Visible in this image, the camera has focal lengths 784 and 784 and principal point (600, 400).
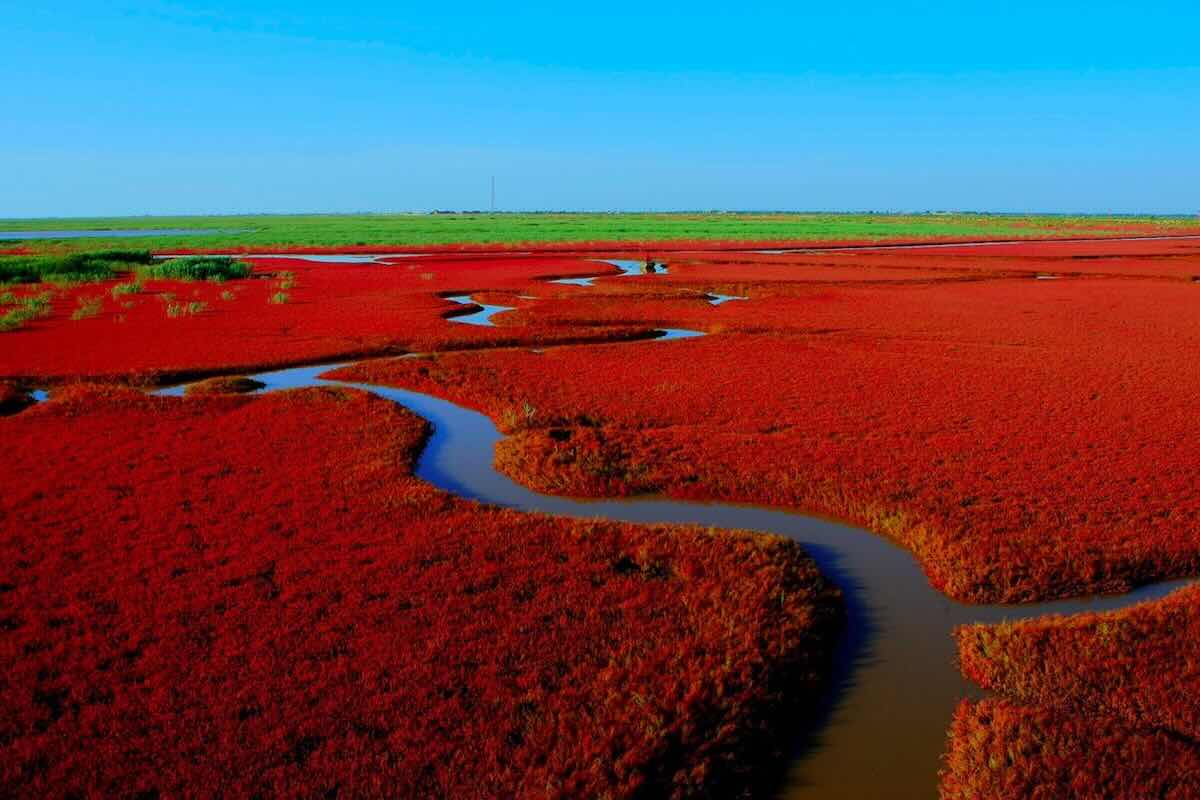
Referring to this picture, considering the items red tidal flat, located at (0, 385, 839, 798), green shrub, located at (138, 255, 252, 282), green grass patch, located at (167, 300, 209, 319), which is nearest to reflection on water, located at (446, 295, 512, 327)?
green grass patch, located at (167, 300, 209, 319)

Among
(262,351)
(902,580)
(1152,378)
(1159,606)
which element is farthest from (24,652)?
(1152,378)

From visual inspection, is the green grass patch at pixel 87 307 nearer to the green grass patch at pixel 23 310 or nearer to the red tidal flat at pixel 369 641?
the green grass patch at pixel 23 310

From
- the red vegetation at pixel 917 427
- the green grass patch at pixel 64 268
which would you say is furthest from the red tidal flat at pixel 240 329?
the green grass patch at pixel 64 268

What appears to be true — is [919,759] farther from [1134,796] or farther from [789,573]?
[789,573]

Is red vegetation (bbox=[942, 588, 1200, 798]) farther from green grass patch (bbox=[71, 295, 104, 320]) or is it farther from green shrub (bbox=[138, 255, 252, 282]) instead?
green shrub (bbox=[138, 255, 252, 282])

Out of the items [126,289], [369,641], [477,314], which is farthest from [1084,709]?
[126,289]

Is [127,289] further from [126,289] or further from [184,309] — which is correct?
[184,309]

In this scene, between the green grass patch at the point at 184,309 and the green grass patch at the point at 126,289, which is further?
the green grass patch at the point at 126,289

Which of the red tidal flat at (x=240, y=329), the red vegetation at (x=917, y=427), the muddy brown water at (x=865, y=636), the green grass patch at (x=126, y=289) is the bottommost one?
the muddy brown water at (x=865, y=636)
